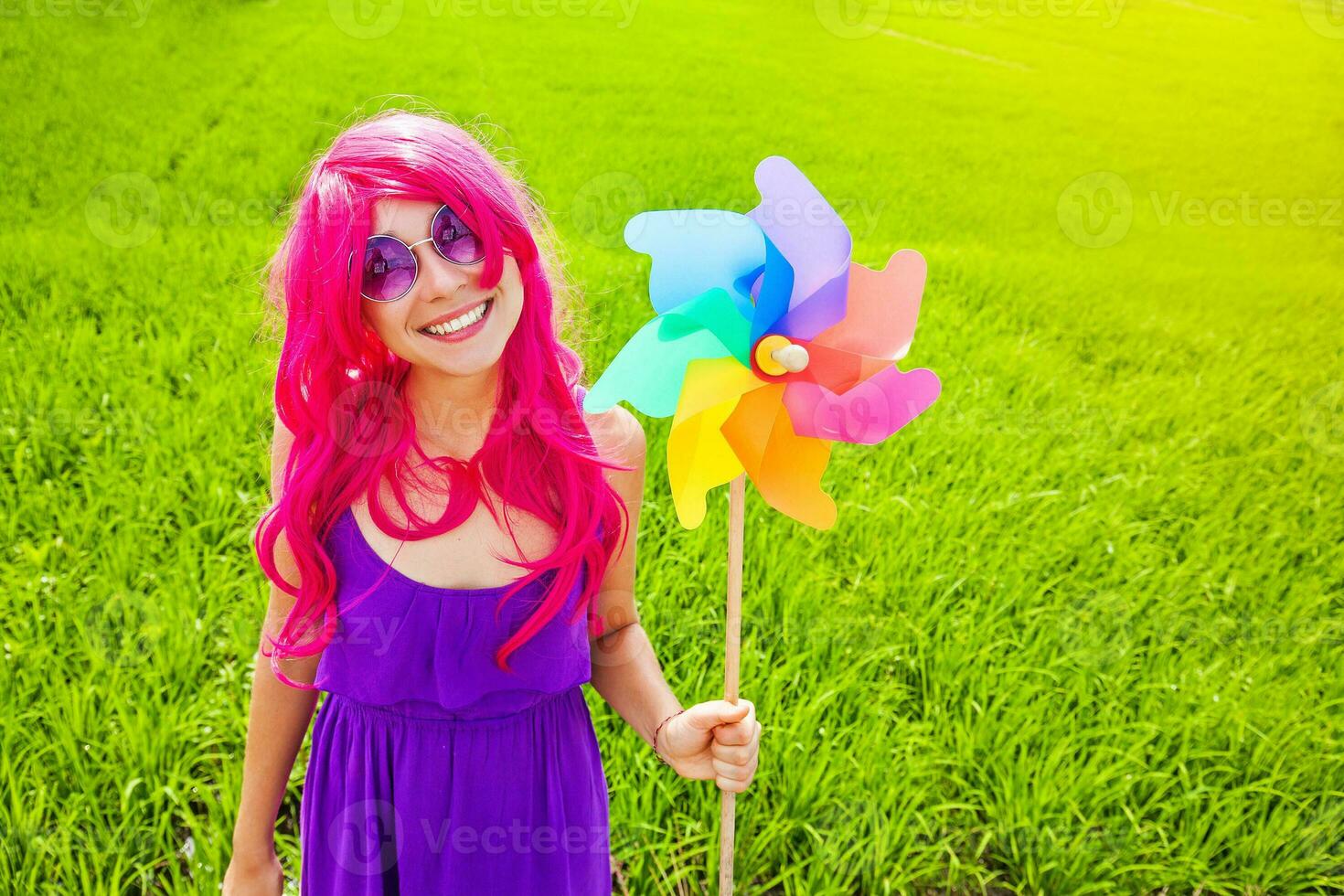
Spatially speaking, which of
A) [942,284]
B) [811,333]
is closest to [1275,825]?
[811,333]

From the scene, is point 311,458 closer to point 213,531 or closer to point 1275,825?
point 213,531

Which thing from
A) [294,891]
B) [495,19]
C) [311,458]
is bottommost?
[294,891]

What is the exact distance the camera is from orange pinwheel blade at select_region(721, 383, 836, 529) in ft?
3.55

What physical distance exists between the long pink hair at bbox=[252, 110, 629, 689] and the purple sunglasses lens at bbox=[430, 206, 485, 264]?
0.01 meters

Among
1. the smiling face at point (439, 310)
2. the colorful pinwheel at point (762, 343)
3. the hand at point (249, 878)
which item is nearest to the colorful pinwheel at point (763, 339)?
the colorful pinwheel at point (762, 343)

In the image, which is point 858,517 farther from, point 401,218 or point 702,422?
point 401,218

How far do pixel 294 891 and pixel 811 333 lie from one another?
139cm

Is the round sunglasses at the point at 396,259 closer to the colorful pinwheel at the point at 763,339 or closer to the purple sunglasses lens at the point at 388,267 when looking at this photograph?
the purple sunglasses lens at the point at 388,267

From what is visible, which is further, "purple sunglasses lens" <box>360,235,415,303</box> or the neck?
the neck

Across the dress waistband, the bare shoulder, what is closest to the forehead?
the bare shoulder

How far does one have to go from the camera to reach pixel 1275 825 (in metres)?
2.06

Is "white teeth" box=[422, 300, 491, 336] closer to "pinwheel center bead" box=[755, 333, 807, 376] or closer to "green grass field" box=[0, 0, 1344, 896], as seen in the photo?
"pinwheel center bead" box=[755, 333, 807, 376]

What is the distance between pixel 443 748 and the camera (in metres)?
1.16

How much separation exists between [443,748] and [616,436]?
408mm
